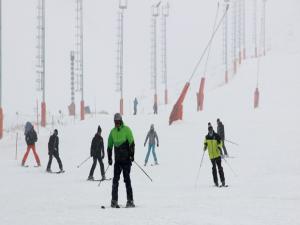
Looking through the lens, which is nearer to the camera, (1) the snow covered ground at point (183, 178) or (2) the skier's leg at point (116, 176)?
(1) the snow covered ground at point (183, 178)

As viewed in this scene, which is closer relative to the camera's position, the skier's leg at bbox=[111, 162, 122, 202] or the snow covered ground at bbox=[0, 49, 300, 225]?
the snow covered ground at bbox=[0, 49, 300, 225]

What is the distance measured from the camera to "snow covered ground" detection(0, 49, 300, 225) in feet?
35.3

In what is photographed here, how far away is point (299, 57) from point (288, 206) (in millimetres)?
49467

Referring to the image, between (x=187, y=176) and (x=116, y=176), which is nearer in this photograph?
(x=116, y=176)

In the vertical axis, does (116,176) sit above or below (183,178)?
above

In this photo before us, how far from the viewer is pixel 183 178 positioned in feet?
62.2

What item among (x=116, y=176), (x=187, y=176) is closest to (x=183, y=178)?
(x=187, y=176)

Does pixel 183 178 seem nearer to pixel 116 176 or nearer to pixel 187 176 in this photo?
pixel 187 176

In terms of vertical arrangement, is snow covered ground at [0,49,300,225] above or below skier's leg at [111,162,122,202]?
below

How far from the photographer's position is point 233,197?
44.8 ft

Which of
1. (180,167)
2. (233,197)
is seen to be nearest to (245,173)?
(180,167)

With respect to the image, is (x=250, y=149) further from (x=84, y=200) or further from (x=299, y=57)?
(x=299, y=57)

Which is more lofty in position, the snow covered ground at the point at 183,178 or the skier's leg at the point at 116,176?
the skier's leg at the point at 116,176

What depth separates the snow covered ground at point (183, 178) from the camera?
1075 cm
